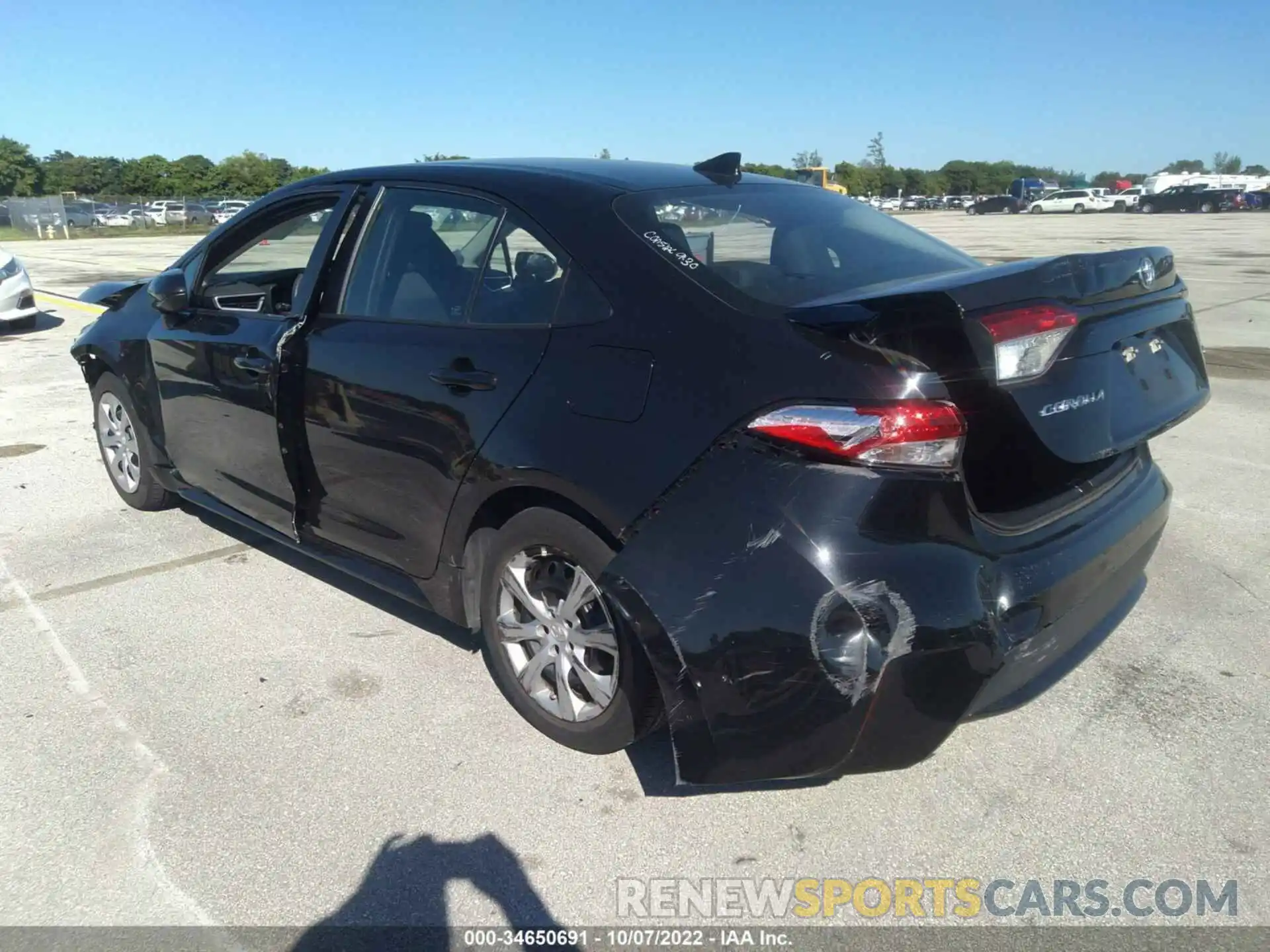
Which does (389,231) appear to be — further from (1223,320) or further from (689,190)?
(1223,320)

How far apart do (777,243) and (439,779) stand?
196 cm

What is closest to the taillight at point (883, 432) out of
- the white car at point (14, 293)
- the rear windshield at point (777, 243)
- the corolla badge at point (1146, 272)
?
the rear windshield at point (777, 243)

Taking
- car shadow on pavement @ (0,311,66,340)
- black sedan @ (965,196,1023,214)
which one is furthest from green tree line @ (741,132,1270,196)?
car shadow on pavement @ (0,311,66,340)

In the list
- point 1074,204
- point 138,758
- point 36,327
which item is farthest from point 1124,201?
point 138,758

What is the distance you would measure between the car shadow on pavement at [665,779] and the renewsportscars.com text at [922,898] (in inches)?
10.7

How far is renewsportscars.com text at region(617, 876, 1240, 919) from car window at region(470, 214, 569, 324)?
5.31 ft

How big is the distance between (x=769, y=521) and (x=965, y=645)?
0.53 m

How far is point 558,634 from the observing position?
2973 millimetres

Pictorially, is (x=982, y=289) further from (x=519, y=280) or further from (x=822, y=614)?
(x=519, y=280)

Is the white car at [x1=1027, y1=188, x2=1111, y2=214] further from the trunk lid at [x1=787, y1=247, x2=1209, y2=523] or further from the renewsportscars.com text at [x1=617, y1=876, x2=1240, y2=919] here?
the renewsportscars.com text at [x1=617, y1=876, x2=1240, y2=919]

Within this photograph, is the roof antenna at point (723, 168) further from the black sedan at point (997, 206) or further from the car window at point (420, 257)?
the black sedan at point (997, 206)

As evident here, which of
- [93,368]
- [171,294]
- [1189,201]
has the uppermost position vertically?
[171,294]

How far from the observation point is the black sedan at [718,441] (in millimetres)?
2287

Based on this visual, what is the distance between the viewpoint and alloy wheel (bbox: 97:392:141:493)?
5148 mm
